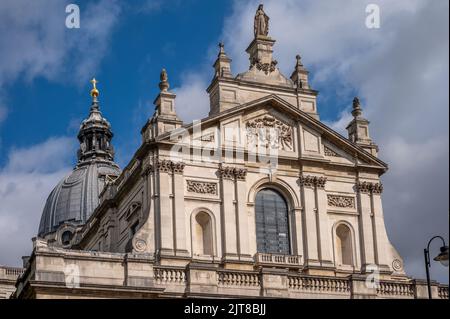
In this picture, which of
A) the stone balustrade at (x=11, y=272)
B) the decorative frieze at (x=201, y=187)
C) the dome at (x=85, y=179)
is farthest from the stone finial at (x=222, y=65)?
the dome at (x=85, y=179)

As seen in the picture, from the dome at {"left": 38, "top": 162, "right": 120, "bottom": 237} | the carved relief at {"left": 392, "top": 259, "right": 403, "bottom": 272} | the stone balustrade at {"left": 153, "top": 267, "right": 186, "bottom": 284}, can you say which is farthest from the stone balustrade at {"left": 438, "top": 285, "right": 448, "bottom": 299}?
the dome at {"left": 38, "top": 162, "right": 120, "bottom": 237}

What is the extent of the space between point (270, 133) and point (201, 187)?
14.6ft

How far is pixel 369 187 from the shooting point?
167 ft

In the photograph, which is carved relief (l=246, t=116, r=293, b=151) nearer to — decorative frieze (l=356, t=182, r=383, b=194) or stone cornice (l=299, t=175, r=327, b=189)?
stone cornice (l=299, t=175, r=327, b=189)

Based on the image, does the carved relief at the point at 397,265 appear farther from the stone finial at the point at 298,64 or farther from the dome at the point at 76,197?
the dome at the point at 76,197

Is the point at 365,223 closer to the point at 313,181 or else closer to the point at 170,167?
the point at 313,181

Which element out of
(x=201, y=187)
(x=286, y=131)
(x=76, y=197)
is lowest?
(x=201, y=187)

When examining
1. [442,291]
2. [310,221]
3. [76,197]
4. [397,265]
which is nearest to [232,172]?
[310,221]

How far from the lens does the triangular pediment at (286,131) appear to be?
160 ft

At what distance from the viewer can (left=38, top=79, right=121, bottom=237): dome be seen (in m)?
86.4

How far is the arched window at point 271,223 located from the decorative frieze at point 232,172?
1.27 m

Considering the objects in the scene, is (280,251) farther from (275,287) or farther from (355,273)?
(275,287)
